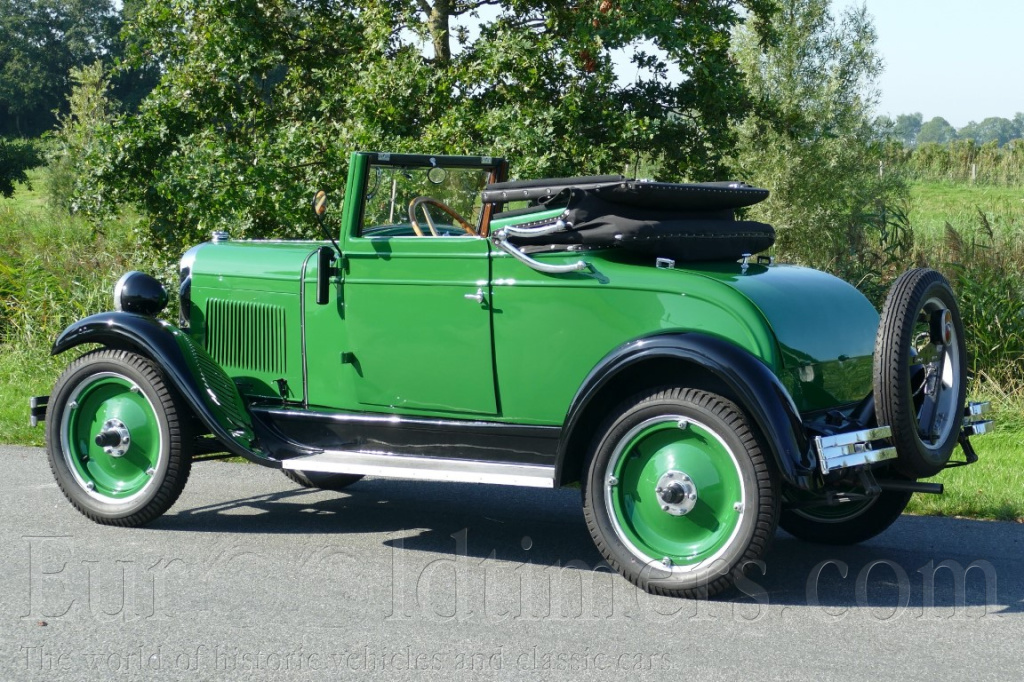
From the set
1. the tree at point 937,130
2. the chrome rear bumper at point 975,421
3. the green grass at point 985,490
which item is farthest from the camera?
the tree at point 937,130

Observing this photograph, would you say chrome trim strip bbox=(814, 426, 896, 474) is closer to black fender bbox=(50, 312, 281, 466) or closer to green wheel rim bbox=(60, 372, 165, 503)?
black fender bbox=(50, 312, 281, 466)

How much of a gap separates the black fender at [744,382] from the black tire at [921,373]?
0.38 meters

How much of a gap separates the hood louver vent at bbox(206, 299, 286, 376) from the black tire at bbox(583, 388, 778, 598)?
2.00 m

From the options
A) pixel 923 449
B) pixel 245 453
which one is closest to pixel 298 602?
pixel 245 453

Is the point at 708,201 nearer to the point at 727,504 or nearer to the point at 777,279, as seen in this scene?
the point at 777,279

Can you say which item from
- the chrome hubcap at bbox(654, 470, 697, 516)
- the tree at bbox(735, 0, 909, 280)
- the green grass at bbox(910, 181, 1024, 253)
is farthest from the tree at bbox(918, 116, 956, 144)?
the chrome hubcap at bbox(654, 470, 697, 516)

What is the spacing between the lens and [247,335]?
582 centimetres

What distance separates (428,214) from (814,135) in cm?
1271

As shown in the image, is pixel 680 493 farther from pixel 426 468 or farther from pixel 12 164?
pixel 12 164

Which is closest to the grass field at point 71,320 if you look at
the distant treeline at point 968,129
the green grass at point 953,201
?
the green grass at point 953,201

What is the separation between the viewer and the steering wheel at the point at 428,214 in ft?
19.0

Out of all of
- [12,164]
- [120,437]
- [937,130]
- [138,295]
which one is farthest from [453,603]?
[937,130]

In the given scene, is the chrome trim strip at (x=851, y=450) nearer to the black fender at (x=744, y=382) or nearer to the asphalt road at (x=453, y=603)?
the black fender at (x=744, y=382)

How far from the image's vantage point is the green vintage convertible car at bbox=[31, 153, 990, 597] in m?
4.24
